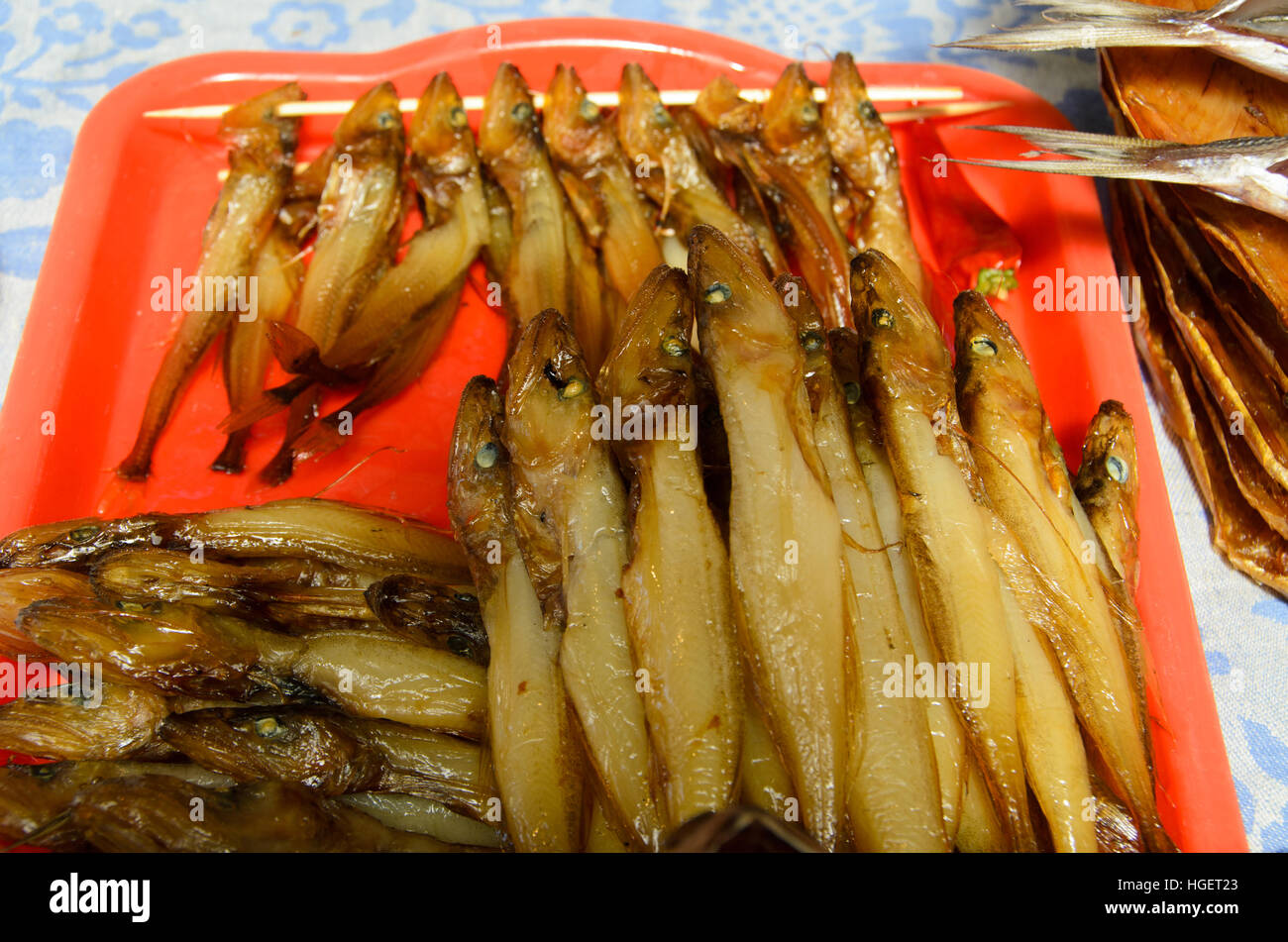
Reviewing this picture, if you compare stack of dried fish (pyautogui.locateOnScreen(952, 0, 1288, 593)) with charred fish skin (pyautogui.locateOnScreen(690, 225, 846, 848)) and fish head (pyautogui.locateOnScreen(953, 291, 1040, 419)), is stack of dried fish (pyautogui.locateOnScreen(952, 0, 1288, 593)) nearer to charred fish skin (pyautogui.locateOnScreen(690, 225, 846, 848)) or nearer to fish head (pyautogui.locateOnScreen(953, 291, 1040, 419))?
fish head (pyautogui.locateOnScreen(953, 291, 1040, 419))

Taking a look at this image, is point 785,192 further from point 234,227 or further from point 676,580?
point 234,227

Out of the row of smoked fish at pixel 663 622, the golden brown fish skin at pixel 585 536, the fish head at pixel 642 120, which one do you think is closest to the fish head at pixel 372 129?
the fish head at pixel 642 120

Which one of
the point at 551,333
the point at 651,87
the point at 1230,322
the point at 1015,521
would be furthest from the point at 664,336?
the point at 1230,322

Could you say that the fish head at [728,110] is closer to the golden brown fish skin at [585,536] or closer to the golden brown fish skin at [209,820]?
the golden brown fish skin at [585,536]

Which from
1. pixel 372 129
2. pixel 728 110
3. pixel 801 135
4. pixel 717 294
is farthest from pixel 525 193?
pixel 717 294

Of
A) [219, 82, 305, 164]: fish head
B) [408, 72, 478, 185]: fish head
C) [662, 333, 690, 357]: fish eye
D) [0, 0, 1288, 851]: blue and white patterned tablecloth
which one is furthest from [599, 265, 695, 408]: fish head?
[0, 0, 1288, 851]: blue and white patterned tablecloth
